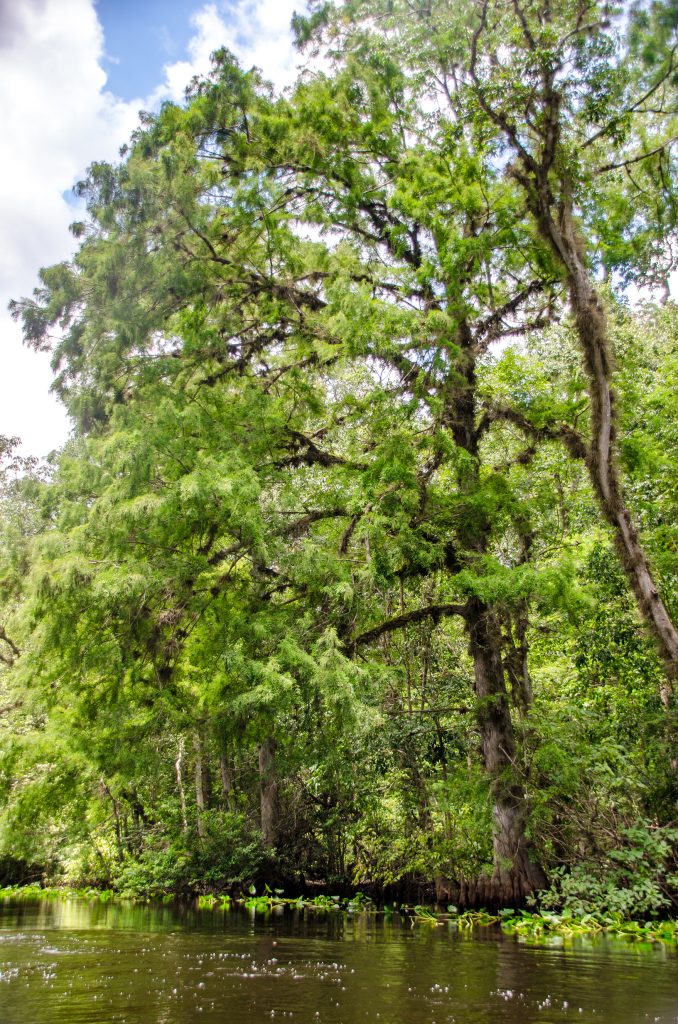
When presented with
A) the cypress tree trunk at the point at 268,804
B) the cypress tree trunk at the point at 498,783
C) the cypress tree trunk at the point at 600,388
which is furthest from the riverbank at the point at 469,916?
the cypress tree trunk at the point at 600,388

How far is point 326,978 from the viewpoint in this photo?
17.5 ft

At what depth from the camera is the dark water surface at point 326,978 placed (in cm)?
406

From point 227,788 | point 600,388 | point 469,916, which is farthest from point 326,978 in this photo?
point 227,788

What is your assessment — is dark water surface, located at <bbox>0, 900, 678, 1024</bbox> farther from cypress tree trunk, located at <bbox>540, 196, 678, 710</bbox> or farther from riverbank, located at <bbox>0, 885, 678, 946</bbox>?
cypress tree trunk, located at <bbox>540, 196, 678, 710</bbox>

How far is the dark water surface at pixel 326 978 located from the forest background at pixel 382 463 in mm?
1980

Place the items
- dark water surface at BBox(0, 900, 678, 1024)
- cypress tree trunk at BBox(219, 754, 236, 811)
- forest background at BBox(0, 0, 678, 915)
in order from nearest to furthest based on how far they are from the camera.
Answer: dark water surface at BBox(0, 900, 678, 1024), forest background at BBox(0, 0, 678, 915), cypress tree trunk at BBox(219, 754, 236, 811)

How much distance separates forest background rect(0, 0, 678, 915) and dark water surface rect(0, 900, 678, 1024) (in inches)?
78.0

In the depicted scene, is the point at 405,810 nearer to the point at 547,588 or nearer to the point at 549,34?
the point at 547,588

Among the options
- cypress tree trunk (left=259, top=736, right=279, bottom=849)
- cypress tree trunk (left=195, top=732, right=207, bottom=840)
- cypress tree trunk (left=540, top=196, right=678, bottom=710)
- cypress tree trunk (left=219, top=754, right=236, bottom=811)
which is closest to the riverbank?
cypress tree trunk (left=259, top=736, right=279, bottom=849)

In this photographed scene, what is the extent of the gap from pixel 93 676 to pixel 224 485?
119 inches

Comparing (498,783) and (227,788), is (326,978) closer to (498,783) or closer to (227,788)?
(498,783)

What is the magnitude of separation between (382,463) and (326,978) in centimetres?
616

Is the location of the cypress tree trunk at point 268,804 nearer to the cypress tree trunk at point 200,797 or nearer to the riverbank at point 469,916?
the riverbank at point 469,916

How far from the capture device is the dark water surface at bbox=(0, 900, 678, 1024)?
406cm
